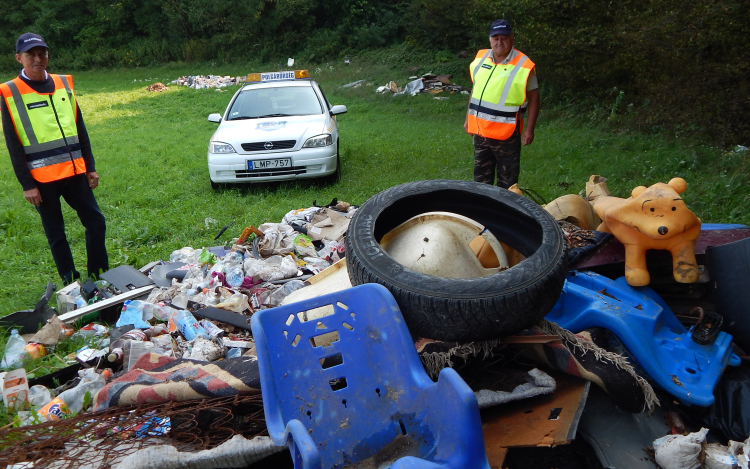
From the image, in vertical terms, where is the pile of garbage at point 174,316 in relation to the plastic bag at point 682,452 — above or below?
below

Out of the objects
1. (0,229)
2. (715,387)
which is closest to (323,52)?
(0,229)

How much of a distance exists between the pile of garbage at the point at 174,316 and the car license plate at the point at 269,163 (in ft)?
6.34

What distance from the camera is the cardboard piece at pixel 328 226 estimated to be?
5031 millimetres

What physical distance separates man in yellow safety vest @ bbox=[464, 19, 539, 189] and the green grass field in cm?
128

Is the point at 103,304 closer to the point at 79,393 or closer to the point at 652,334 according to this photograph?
the point at 79,393

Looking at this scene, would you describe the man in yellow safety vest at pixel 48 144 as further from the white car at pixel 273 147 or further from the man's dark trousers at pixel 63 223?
the white car at pixel 273 147

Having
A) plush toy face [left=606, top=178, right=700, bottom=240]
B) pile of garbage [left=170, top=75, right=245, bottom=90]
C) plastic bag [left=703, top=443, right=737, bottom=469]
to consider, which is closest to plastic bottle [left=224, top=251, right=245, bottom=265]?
plush toy face [left=606, top=178, right=700, bottom=240]

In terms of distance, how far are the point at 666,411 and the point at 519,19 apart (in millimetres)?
8987

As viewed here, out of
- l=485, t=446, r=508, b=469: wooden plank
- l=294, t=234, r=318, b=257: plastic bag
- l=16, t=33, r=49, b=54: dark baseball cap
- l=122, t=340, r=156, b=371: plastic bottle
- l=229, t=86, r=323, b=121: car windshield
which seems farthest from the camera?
l=229, t=86, r=323, b=121: car windshield

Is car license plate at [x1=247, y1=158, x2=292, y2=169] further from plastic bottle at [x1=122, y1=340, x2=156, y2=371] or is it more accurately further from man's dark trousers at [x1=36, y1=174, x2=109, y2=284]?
plastic bottle at [x1=122, y1=340, x2=156, y2=371]

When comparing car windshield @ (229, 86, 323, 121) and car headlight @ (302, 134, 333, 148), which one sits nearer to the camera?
car headlight @ (302, 134, 333, 148)

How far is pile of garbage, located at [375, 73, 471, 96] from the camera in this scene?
1520cm

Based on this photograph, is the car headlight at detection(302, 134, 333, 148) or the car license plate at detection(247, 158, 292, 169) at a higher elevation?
the car headlight at detection(302, 134, 333, 148)

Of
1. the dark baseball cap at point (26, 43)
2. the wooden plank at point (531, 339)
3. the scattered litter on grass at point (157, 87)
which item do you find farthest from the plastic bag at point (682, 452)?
the scattered litter on grass at point (157, 87)
